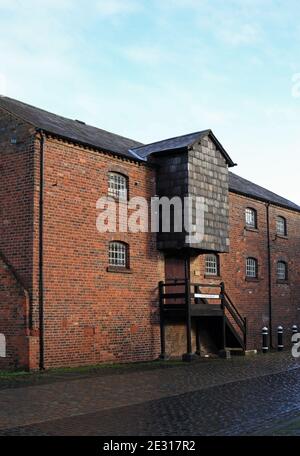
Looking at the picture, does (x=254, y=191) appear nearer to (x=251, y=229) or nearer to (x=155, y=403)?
(x=251, y=229)

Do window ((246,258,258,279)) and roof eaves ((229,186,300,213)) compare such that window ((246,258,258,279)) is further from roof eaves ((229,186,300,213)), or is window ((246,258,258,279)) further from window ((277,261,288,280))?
roof eaves ((229,186,300,213))

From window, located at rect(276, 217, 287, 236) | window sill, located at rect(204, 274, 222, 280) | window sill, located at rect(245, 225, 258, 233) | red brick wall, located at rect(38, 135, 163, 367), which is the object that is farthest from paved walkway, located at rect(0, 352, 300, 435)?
window, located at rect(276, 217, 287, 236)

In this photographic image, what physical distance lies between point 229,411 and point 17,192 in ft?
30.6

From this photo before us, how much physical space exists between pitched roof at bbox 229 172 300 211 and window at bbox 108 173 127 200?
632cm

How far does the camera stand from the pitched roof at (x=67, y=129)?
56.4ft

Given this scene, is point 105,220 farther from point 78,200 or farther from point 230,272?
point 230,272

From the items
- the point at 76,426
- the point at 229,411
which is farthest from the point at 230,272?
the point at 76,426

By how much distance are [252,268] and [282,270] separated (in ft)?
9.66

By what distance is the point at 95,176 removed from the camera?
1795 cm

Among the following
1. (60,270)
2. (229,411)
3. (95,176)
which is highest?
(95,176)

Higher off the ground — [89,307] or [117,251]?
[117,251]

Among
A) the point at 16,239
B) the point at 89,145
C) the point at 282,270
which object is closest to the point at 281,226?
the point at 282,270

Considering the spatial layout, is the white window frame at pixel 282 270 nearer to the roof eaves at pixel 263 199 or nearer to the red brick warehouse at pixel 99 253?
the roof eaves at pixel 263 199

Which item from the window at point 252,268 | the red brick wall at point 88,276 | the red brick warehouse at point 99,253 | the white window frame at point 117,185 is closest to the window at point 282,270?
the window at point 252,268
